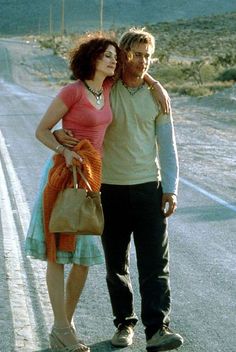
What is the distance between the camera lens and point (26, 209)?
10.4 meters

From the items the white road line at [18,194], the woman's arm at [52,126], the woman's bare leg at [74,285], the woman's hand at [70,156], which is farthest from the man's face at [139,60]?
the white road line at [18,194]

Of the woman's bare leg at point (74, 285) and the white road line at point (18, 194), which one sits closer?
the woman's bare leg at point (74, 285)

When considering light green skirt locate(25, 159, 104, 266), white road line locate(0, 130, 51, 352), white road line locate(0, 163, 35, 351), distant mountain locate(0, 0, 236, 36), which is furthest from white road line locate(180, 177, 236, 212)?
distant mountain locate(0, 0, 236, 36)

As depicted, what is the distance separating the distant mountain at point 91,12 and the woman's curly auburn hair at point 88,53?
424ft

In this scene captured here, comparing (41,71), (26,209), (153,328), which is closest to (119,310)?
(153,328)

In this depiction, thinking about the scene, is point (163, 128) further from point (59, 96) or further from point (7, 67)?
point (7, 67)

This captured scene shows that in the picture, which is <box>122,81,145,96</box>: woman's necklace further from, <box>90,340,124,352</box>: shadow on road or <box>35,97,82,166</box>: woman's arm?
<box>90,340,124,352</box>: shadow on road

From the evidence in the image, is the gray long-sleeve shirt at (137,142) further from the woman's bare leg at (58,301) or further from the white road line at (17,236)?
the white road line at (17,236)

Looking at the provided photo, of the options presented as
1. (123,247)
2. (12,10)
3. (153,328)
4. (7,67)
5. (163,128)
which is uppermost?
(163,128)

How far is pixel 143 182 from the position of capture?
538cm

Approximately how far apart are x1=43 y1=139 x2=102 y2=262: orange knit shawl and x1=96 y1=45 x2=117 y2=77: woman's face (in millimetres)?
410

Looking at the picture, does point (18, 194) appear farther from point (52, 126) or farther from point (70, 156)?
point (70, 156)

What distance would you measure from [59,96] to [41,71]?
50757 mm

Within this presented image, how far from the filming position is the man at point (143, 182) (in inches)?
209
